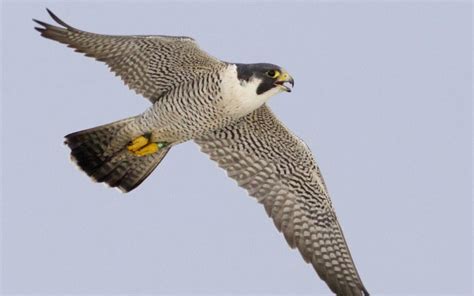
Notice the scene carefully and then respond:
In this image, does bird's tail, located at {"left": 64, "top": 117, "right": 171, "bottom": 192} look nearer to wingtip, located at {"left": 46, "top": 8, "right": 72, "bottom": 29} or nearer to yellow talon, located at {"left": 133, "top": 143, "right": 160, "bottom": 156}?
yellow talon, located at {"left": 133, "top": 143, "right": 160, "bottom": 156}

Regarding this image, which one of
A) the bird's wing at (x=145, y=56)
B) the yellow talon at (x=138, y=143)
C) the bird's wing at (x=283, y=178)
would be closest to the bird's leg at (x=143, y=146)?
the yellow talon at (x=138, y=143)

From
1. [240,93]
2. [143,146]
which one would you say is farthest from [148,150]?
[240,93]

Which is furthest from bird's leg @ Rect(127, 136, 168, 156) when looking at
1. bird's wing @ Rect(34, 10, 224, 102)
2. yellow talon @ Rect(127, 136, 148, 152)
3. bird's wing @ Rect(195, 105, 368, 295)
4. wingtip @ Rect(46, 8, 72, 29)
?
wingtip @ Rect(46, 8, 72, 29)

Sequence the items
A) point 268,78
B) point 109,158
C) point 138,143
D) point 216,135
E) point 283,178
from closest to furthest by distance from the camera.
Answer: point 268,78 < point 138,143 < point 109,158 < point 216,135 < point 283,178

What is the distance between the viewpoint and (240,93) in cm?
1105

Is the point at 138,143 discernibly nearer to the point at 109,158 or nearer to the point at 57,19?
the point at 109,158

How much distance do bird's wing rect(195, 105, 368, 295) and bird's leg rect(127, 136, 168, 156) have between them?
692 millimetres

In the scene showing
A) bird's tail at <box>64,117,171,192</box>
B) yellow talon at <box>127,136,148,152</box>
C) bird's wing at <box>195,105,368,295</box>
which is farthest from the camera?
bird's wing at <box>195,105,368,295</box>

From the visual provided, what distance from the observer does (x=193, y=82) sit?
11414 mm

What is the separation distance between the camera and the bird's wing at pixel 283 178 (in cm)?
1200

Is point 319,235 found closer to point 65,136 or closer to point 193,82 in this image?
point 193,82

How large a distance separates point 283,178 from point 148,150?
5.86ft

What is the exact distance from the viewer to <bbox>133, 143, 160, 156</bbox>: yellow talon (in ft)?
38.4

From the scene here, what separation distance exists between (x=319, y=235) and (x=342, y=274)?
60 cm
